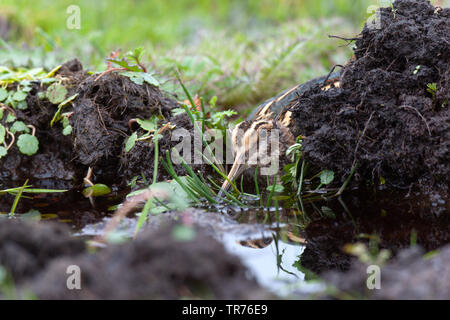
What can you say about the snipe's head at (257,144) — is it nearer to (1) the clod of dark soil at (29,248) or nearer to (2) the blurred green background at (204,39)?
(2) the blurred green background at (204,39)

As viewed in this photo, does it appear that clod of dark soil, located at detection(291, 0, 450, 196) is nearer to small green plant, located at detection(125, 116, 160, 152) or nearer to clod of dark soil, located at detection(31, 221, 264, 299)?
small green plant, located at detection(125, 116, 160, 152)

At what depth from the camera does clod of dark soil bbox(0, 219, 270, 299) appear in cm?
136

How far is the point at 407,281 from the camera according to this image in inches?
53.9

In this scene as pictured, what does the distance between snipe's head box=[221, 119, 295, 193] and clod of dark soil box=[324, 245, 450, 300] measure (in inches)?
37.6

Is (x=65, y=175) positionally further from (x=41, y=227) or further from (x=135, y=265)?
(x=135, y=265)

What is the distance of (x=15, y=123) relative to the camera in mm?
2932

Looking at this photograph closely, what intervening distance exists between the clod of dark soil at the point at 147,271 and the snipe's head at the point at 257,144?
1010 millimetres

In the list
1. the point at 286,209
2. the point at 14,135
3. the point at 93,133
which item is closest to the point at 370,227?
the point at 286,209

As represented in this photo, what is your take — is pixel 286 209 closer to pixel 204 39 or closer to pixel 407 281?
pixel 407 281

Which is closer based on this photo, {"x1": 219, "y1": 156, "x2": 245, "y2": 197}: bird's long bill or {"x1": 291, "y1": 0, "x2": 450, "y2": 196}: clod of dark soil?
{"x1": 291, "y1": 0, "x2": 450, "y2": 196}: clod of dark soil

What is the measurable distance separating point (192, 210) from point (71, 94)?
53.2 inches

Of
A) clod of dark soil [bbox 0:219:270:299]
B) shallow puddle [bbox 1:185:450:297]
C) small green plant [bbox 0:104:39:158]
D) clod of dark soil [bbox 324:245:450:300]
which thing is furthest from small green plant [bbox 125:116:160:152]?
clod of dark soil [bbox 324:245:450:300]

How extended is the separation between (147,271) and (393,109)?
1.41 meters
